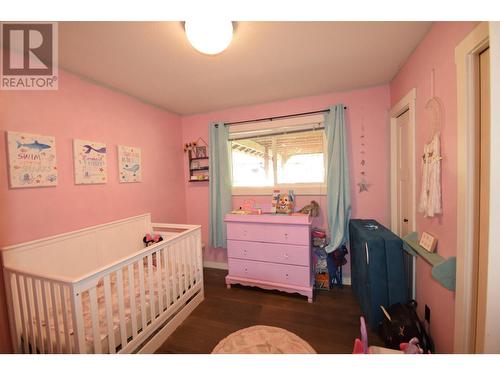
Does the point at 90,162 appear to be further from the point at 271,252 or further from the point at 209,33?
Answer: the point at 271,252

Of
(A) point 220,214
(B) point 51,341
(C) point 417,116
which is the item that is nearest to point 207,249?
(A) point 220,214

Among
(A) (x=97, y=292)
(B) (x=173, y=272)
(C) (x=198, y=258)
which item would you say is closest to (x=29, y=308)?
(A) (x=97, y=292)

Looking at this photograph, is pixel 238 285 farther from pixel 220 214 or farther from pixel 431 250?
pixel 431 250

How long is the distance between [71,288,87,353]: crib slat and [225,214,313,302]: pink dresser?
1501mm

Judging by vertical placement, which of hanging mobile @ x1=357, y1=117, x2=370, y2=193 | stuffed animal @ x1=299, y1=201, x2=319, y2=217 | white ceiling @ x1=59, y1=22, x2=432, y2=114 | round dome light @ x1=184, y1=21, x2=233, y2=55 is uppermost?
white ceiling @ x1=59, y1=22, x2=432, y2=114

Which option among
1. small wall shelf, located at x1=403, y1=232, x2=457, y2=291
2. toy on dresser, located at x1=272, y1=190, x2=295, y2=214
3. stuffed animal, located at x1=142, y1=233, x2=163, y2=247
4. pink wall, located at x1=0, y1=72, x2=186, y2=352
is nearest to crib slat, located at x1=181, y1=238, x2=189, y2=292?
stuffed animal, located at x1=142, y1=233, x2=163, y2=247

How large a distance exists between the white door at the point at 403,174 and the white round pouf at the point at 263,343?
147 cm

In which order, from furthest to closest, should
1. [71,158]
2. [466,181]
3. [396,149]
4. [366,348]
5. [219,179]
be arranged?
[219,179]
[396,149]
[71,158]
[366,348]
[466,181]

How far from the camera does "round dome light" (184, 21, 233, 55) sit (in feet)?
3.67

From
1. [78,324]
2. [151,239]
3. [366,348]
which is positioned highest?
[151,239]

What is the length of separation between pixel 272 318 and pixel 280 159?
6.18ft

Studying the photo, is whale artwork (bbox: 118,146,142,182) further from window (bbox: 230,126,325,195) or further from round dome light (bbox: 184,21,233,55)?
round dome light (bbox: 184,21,233,55)

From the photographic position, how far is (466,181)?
96 cm

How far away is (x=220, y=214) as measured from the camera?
2.82 metres
